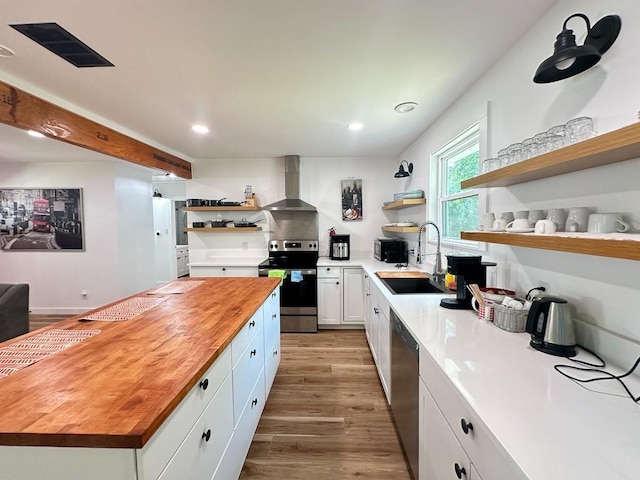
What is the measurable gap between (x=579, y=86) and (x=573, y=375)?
1160 mm

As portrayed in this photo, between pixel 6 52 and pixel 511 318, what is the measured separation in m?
3.13

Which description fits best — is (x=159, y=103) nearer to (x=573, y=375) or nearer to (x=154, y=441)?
(x=154, y=441)

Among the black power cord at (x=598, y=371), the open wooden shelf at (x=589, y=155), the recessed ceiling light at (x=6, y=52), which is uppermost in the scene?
the recessed ceiling light at (x=6, y=52)

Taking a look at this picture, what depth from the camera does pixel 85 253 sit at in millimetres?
4344

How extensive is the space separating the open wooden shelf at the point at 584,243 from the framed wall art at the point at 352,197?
2983mm

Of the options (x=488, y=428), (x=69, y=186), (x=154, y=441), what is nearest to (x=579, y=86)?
(x=488, y=428)

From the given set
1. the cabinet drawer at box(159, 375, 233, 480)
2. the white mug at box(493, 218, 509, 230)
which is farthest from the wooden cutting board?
the cabinet drawer at box(159, 375, 233, 480)

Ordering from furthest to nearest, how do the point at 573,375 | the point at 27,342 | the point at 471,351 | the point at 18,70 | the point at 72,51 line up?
the point at 18,70 < the point at 72,51 < the point at 27,342 < the point at 471,351 < the point at 573,375

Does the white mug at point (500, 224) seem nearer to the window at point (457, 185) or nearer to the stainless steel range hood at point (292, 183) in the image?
the window at point (457, 185)

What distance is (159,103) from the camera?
7.50 ft

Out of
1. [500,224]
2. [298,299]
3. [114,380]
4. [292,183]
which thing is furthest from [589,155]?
[292,183]

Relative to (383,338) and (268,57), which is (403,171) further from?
(268,57)

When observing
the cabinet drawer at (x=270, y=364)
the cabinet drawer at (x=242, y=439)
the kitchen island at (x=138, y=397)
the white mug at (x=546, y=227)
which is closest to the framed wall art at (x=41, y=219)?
the kitchen island at (x=138, y=397)

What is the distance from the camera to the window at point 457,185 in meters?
2.22
